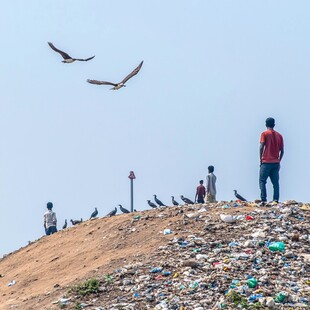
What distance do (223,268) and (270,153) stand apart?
379 centimetres

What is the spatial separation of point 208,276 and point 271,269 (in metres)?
0.99

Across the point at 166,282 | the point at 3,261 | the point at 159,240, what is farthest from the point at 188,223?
the point at 3,261

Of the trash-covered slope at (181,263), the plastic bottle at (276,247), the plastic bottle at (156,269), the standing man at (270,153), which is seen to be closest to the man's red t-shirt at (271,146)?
the standing man at (270,153)

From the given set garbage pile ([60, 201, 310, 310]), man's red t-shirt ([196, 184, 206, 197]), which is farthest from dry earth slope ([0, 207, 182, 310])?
man's red t-shirt ([196, 184, 206, 197])

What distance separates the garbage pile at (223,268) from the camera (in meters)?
13.5

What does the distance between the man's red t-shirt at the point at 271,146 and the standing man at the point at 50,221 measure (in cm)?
587

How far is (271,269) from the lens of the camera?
14367mm

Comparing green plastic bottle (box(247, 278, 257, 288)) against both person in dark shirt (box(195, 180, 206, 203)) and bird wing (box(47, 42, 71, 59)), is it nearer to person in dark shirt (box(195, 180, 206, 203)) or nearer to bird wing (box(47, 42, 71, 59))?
bird wing (box(47, 42, 71, 59))

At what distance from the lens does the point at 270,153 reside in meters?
17.5

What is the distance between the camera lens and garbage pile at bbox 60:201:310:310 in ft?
44.2

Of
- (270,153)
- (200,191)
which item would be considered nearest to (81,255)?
→ (270,153)

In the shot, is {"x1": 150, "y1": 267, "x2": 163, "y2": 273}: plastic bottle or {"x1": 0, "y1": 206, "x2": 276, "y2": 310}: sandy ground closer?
{"x1": 150, "y1": 267, "x2": 163, "y2": 273}: plastic bottle

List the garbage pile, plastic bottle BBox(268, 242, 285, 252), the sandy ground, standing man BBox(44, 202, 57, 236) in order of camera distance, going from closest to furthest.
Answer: the garbage pile → plastic bottle BBox(268, 242, 285, 252) → the sandy ground → standing man BBox(44, 202, 57, 236)

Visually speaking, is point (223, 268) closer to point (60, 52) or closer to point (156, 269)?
point (156, 269)
